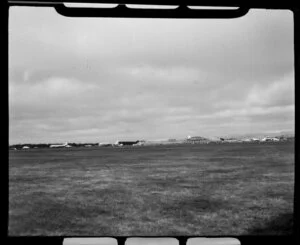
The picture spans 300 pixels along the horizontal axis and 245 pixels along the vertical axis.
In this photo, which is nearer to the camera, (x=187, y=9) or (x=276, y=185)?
(x=187, y=9)

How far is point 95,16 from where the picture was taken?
140 cm

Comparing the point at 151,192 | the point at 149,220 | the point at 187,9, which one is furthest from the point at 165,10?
the point at 151,192

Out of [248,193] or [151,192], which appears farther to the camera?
[151,192]

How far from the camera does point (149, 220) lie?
2278cm

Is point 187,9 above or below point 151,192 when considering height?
above

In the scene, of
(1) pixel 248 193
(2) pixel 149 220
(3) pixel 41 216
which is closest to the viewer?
(3) pixel 41 216

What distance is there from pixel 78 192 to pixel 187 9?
→ 29402 millimetres

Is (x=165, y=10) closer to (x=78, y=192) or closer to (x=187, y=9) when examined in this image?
(x=187, y=9)
